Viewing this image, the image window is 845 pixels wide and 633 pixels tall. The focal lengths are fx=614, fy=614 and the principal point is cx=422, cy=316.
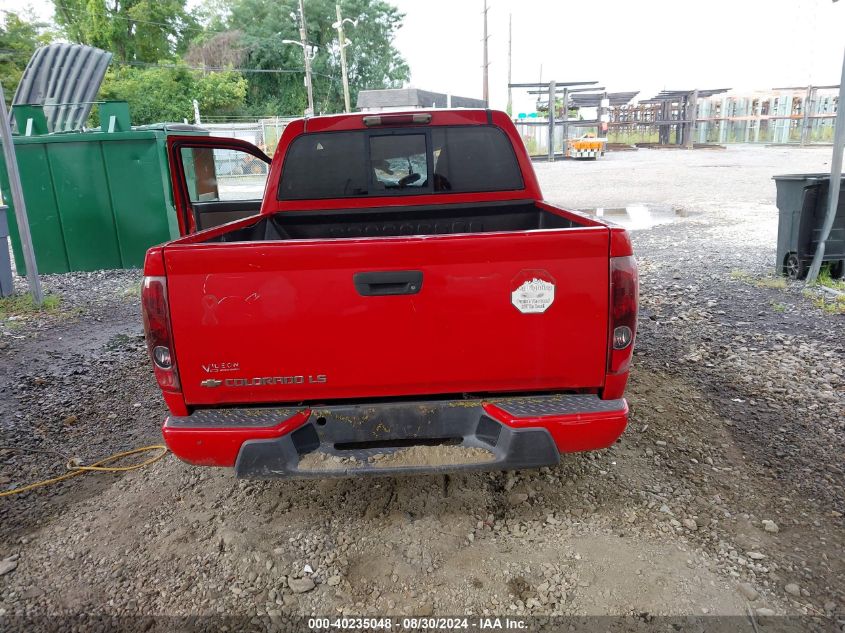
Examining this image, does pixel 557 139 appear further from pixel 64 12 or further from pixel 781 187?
pixel 64 12

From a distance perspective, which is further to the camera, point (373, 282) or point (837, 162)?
point (837, 162)

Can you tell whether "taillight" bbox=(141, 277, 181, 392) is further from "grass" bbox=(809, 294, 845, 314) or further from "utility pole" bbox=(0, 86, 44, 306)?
"grass" bbox=(809, 294, 845, 314)

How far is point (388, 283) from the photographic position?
244cm

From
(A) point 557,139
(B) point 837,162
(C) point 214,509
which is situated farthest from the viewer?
(A) point 557,139

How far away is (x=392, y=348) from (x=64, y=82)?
10.7 m

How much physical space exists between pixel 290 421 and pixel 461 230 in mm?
2044

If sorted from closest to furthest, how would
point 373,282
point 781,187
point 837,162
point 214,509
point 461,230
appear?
point 373,282, point 214,509, point 461,230, point 837,162, point 781,187

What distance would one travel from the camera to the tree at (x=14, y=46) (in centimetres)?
3303

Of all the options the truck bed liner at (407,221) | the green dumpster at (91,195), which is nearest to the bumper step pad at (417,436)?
the truck bed liner at (407,221)

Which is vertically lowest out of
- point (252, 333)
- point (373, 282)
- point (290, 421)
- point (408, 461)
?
point (408, 461)

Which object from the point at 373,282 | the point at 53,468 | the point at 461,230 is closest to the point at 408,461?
the point at 373,282

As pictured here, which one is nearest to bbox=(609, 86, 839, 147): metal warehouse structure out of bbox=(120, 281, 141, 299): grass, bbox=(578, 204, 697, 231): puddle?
bbox=(578, 204, 697, 231): puddle

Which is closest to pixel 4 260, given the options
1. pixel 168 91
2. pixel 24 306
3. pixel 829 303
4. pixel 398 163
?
pixel 24 306

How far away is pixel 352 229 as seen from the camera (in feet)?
13.5
